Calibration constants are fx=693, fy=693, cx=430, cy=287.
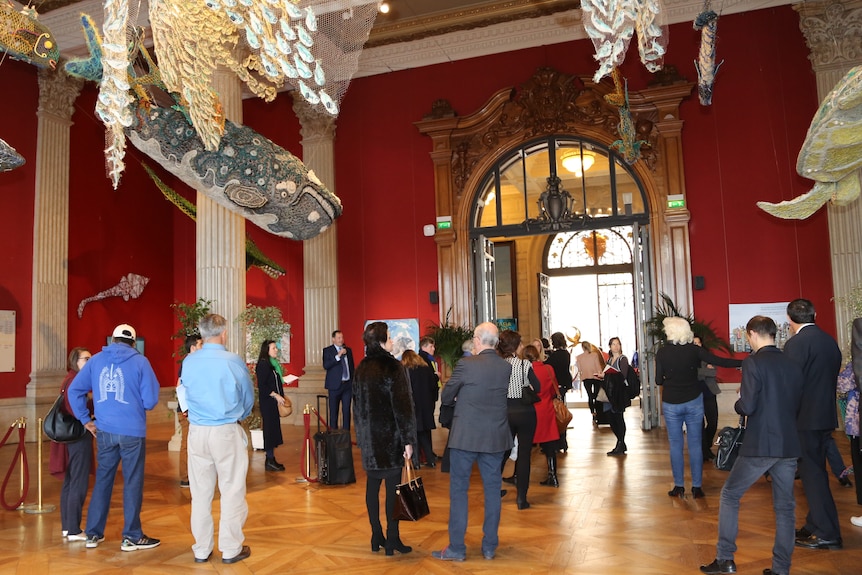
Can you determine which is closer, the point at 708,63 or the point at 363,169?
the point at 708,63

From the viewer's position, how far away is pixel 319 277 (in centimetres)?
1273

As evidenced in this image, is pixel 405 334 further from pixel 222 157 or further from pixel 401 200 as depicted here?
pixel 222 157

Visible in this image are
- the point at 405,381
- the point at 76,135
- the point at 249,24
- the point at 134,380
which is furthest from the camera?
the point at 76,135

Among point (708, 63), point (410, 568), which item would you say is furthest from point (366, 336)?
point (708, 63)

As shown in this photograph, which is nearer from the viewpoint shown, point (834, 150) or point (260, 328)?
point (834, 150)

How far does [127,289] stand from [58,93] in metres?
3.58

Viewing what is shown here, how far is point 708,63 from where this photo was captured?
5648 millimetres

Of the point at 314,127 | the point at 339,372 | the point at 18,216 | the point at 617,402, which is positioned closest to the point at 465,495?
the point at 617,402

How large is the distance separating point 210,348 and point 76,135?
9.71 meters

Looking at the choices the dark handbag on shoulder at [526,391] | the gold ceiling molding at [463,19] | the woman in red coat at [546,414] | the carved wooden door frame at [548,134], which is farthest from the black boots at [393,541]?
the gold ceiling molding at [463,19]

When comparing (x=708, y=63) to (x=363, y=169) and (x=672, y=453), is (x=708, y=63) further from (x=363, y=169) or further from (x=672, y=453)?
(x=363, y=169)

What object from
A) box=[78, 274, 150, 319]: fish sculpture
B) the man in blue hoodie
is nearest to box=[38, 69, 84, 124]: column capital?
box=[78, 274, 150, 319]: fish sculpture

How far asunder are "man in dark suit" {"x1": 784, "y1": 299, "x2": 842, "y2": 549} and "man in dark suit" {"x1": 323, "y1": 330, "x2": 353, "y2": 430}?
18.3 feet

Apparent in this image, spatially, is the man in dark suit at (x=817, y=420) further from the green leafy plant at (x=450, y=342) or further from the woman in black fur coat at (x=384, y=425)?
the green leafy plant at (x=450, y=342)
